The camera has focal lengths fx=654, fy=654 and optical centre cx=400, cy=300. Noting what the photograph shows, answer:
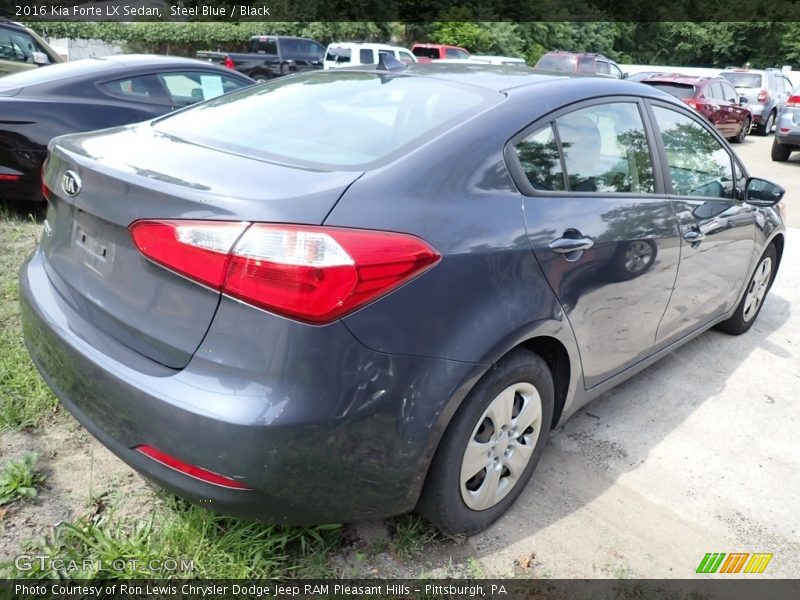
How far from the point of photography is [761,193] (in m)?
3.94

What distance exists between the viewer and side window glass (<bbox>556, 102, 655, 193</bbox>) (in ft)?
8.73

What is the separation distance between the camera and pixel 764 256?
14.7 ft

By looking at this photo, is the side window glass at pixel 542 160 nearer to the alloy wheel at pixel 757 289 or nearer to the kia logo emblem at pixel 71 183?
the kia logo emblem at pixel 71 183

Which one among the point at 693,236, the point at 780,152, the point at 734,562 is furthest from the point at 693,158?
the point at 780,152

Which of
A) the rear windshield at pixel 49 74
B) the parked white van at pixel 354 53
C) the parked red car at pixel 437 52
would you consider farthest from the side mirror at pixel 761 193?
the parked red car at pixel 437 52

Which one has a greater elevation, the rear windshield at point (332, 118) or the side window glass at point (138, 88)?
the rear windshield at point (332, 118)

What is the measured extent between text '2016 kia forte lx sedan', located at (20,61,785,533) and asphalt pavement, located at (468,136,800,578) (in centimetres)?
25

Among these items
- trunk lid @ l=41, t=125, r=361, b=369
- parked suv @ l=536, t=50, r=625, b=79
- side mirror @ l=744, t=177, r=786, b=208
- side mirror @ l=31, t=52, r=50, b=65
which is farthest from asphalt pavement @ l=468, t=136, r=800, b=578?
parked suv @ l=536, t=50, r=625, b=79

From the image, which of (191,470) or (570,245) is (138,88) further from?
(191,470)

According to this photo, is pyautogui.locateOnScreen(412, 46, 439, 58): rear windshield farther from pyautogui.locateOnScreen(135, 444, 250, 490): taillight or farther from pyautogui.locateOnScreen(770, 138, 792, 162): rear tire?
pyautogui.locateOnScreen(135, 444, 250, 490): taillight

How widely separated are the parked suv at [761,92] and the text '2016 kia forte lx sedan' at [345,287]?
18.7 metres

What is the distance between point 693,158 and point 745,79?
1888cm

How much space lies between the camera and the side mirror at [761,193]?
3.93 metres

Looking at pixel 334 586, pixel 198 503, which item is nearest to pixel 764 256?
pixel 334 586
